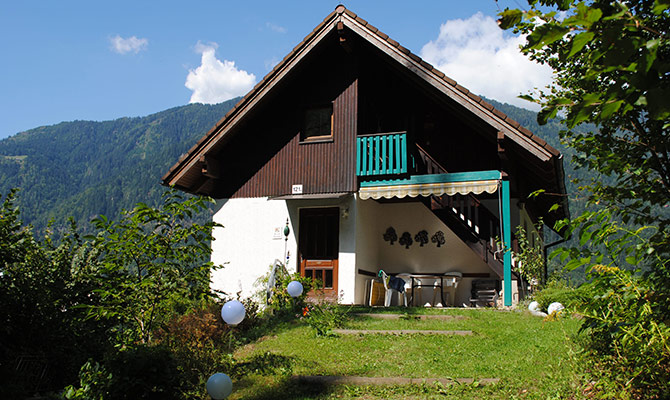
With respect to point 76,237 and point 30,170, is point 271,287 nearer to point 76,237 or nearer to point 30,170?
point 76,237

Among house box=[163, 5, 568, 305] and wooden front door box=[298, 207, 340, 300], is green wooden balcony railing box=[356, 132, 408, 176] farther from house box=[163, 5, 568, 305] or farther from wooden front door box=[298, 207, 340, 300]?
wooden front door box=[298, 207, 340, 300]

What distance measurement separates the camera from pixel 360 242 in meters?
13.4

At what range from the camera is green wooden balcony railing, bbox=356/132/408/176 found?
501 inches

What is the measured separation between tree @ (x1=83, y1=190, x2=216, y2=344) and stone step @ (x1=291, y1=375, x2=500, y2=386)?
159 cm

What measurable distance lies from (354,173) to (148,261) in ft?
25.2

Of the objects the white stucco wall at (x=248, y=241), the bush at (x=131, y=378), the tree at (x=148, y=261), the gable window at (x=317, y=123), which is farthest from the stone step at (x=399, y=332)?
the gable window at (x=317, y=123)

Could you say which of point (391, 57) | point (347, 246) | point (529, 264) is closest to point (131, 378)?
point (347, 246)

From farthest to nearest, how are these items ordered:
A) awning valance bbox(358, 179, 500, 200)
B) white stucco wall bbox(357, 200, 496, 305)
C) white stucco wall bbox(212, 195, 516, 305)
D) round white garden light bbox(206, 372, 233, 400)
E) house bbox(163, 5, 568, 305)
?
white stucco wall bbox(357, 200, 496, 305), white stucco wall bbox(212, 195, 516, 305), house bbox(163, 5, 568, 305), awning valance bbox(358, 179, 500, 200), round white garden light bbox(206, 372, 233, 400)

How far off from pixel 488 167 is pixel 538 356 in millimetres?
7615

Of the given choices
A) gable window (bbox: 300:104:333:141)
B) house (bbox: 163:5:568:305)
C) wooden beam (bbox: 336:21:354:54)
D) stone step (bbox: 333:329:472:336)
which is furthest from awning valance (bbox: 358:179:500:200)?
stone step (bbox: 333:329:472:336)

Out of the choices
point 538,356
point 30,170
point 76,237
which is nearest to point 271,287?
point 76,237

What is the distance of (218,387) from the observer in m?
5.56

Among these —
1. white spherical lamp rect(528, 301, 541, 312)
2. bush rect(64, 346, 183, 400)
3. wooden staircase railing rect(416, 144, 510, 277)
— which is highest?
wooden staircase railing rect(416, 144, 510, 277)

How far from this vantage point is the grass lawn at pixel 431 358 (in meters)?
5.69
